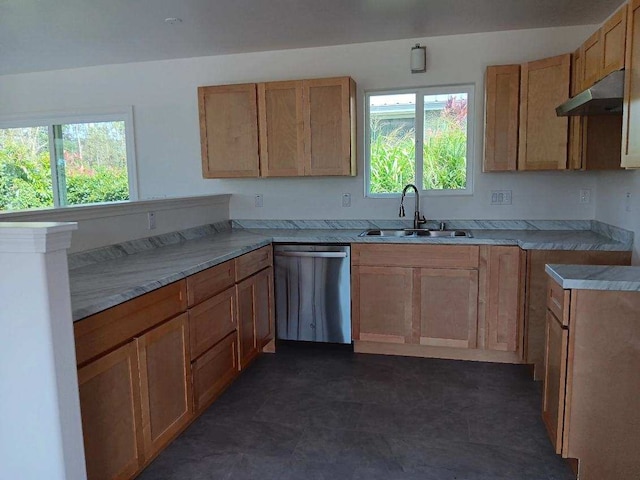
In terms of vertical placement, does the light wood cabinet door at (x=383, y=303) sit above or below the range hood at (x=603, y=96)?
below

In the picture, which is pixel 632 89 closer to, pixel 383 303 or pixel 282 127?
pixel 383 303

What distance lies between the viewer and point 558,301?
6.75 ft

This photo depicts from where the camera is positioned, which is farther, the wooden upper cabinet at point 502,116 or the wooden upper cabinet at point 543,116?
the wooden upper cabinet at point 502,116

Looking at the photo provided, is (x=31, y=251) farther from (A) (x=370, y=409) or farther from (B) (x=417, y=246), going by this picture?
(B) (x=417, y=246)

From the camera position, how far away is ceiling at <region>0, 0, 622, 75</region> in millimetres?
2953

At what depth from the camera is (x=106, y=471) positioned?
5.86 ft

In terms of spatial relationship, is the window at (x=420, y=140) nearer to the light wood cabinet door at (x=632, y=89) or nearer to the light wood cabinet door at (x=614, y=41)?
the light wood cabinet door at (x=614, y=41)

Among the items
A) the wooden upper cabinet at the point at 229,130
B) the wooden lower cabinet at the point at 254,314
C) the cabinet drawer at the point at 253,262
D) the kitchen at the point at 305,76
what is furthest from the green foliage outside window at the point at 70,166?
the wooden lower cabinet at the point at 254,314

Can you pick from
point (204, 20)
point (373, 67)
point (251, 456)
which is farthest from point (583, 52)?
point (251, 456)

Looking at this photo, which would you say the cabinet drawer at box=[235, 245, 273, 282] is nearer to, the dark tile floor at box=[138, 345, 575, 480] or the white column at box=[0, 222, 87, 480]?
the dark tile floor at box=[138, 345, 575, 480]

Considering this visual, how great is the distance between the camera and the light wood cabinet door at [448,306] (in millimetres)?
3248

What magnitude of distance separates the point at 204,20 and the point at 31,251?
238cm

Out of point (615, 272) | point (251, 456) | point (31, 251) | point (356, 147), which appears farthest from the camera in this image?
point (356, 147)

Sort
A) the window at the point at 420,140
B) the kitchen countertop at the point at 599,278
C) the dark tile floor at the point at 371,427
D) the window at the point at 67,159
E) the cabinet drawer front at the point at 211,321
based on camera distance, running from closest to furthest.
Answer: the kitchen countertop at the point at 599,278 → the dark tile floor at the point at 371,427 → the cabinet drawer front at the point at 211,321 → the window at the point at 420,140 → the window at the point at 67,159
